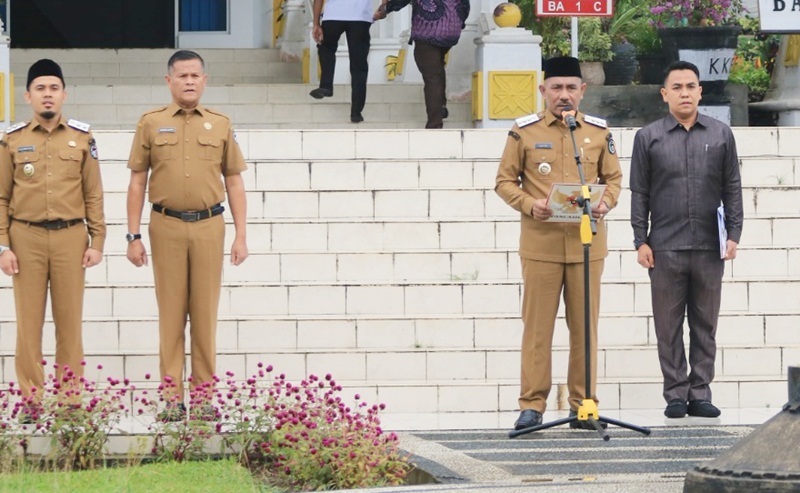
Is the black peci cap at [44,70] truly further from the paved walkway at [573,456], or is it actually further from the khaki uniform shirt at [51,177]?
the paved walkway at [573,456]

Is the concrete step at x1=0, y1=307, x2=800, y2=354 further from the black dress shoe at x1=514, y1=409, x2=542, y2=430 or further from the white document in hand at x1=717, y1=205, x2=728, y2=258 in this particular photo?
the black dress shoe at x1=514, y1=409, x2=542, y2=430

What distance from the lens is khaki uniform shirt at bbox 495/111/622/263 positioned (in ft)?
34.3

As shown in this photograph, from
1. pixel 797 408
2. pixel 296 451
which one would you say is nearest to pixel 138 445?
pixel 296 451

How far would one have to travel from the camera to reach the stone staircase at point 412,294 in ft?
38.9

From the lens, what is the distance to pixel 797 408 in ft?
23.7

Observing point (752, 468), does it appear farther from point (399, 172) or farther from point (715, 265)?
point (399, 172)

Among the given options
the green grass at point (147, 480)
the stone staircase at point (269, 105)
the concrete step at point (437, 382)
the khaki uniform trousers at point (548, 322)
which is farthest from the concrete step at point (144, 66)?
the green grass at point (147, 480)

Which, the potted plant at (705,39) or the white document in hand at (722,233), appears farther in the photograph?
the potted plant at (705,39)

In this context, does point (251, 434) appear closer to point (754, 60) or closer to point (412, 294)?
point (412, 294)

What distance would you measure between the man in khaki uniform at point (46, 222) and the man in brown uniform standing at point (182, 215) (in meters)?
0.33

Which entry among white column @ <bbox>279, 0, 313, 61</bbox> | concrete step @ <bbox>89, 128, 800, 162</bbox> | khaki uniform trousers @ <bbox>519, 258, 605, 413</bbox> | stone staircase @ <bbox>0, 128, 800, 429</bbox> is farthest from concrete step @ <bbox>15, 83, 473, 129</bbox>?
khaki uniform trousers @ <bbox>519, 258, 605, 413</bbox>

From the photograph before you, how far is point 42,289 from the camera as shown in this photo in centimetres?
1066

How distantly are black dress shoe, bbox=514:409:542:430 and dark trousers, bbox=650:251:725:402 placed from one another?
101 centimetres

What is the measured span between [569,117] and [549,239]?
0.70 m
